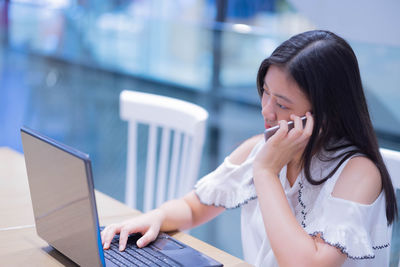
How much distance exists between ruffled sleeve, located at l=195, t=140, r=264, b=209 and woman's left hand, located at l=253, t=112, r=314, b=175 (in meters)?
0.18

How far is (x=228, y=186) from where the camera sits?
5.09 feet

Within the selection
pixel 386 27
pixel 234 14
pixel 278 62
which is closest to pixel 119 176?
pixel 386 27

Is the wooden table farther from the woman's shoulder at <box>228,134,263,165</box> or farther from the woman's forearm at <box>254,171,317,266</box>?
the woman's shoulder at <box>228,134,263,165</box>

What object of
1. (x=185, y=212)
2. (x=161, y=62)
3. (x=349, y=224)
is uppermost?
(x=349, y=224)

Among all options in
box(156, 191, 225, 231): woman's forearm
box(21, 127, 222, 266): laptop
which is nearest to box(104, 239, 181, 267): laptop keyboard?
box(21, 127, 222, 266): laptop

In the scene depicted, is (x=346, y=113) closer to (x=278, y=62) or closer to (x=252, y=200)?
(x=278, y=62)

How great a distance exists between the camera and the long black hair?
1286 mm

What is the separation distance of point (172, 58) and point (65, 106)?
159cm

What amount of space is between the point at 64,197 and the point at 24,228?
0.36m

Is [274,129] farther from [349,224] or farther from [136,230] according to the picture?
[136,230]

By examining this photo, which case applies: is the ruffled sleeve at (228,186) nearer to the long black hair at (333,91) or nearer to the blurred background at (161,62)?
the long black hair at (333,91)

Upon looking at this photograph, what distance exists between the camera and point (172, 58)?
6.49m

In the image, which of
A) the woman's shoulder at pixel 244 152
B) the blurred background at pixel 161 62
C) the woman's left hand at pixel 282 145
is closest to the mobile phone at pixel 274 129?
the woman's left hand at pixel 282 145

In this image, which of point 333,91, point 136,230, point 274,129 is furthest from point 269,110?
point 136,230
